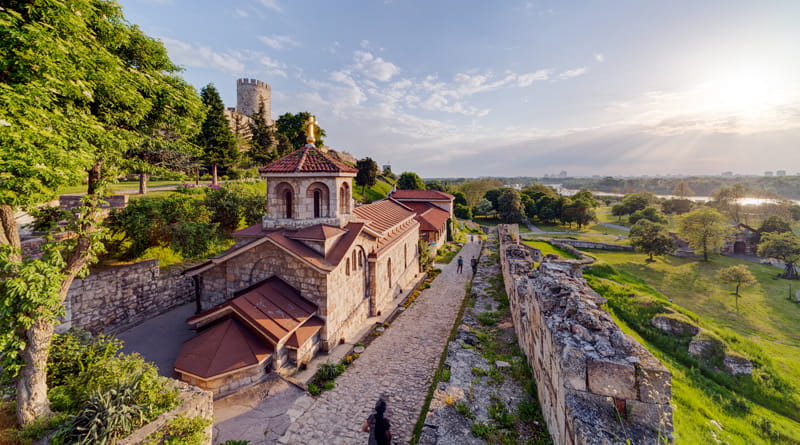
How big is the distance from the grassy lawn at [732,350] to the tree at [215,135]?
3403cm

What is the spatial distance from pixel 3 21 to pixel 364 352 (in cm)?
1204

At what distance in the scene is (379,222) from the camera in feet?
58.6

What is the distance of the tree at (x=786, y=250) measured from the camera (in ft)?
93.6

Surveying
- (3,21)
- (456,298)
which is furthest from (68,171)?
(456,298)

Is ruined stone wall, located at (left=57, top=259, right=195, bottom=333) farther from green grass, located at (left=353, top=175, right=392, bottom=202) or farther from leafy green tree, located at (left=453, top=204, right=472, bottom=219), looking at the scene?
leafy green tree, located at (left=453, top=204, right=472, bottom=219)

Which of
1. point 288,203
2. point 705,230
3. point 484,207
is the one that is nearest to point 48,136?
point 288,203

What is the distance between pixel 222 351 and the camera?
8961 millimetres

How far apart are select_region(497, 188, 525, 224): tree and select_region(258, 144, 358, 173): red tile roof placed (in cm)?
4754

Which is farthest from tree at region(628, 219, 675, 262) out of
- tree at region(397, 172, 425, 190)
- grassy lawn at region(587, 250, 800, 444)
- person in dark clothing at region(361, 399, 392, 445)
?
person in dark clothing at region(361, 399, 392, 445)

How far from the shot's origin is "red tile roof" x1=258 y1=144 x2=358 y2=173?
501 inches

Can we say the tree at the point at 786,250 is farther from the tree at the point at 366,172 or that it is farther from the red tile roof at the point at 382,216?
the tree at the point at 366,172

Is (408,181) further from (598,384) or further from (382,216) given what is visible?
(598,384)

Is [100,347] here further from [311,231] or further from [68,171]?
[311,231]

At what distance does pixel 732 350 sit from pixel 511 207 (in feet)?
143
